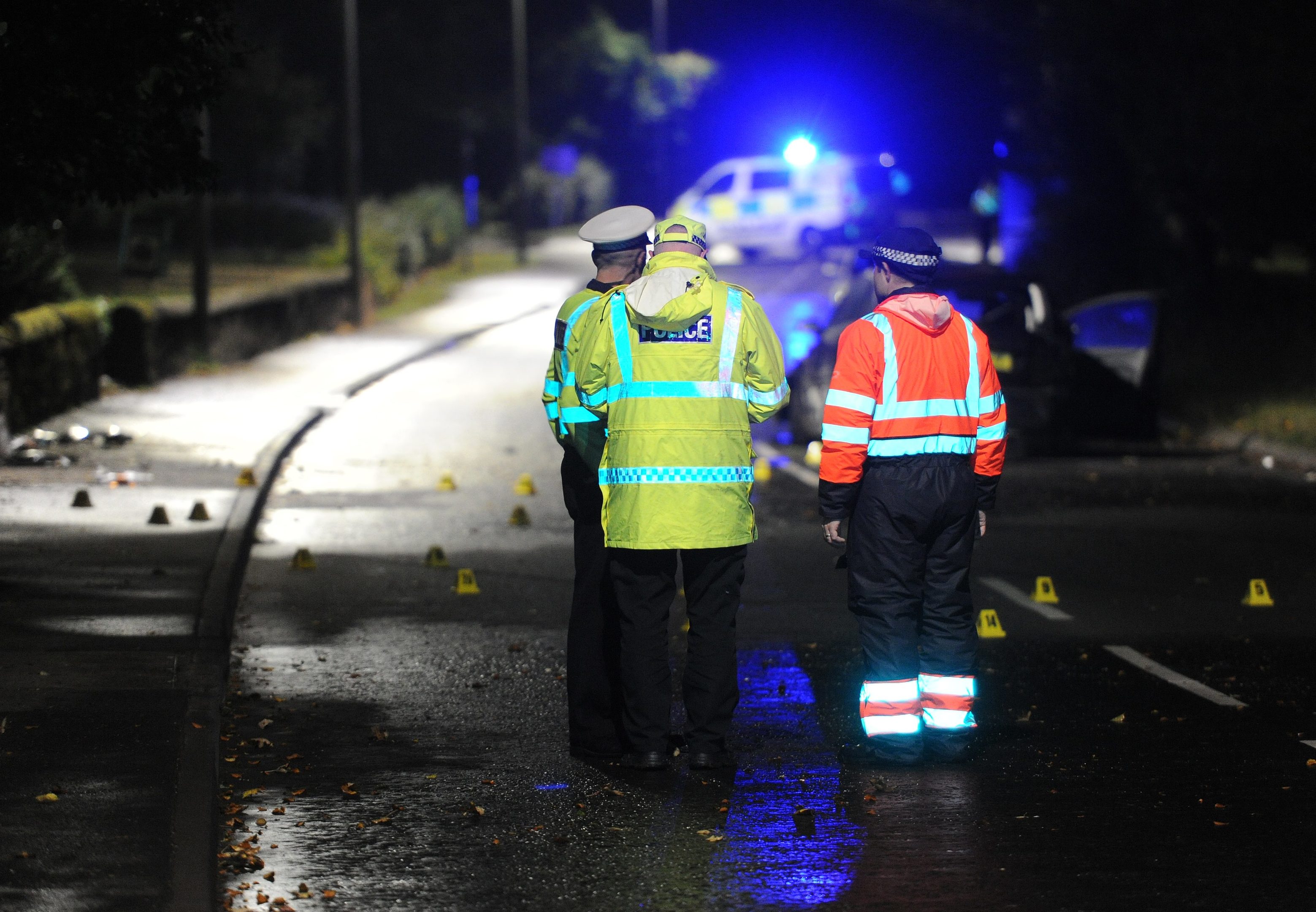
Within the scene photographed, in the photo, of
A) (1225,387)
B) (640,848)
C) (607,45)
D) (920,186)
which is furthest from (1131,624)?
(607,45)

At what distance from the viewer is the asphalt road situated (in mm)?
5203

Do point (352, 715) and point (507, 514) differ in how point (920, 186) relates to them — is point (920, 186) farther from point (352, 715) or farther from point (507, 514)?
point (352, 715)

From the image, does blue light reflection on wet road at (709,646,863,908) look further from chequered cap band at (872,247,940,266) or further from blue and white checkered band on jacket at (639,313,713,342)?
chequered cap band at (872,247,940,266)

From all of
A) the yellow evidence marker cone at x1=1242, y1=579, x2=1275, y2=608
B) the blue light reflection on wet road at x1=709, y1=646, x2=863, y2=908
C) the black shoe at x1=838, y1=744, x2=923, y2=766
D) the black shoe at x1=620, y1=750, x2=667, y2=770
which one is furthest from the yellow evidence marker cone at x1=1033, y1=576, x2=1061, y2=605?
the black shoe at x1=620, y1=750, x2=667, y2=770

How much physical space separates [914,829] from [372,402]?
575 inches

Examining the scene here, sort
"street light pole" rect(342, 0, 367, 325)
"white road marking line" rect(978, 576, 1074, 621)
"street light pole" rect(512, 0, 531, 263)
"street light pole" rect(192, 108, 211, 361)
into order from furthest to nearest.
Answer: "street light pole" rect(512, 0, 531, 263) → "street light pole" rect(342, 0, 367, 325) → "street light pole" rect(192, 108, 211, 361) → "white road marking line" rect(978, 576, 1074, 621)

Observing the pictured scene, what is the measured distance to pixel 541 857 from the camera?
17.6ft

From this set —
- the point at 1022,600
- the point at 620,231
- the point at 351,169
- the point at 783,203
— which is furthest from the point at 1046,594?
the point at 783,203

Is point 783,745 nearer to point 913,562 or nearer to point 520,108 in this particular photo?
point 913,562

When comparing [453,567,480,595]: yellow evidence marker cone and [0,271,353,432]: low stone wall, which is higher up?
[0,271,353,432]: low stone wall

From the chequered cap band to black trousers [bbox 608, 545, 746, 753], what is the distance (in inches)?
45.7

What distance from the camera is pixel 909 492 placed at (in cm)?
635

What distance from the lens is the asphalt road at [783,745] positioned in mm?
5203

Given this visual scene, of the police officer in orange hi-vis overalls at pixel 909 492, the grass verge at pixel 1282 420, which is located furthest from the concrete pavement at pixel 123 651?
the grass verge at pixel 1282 420
